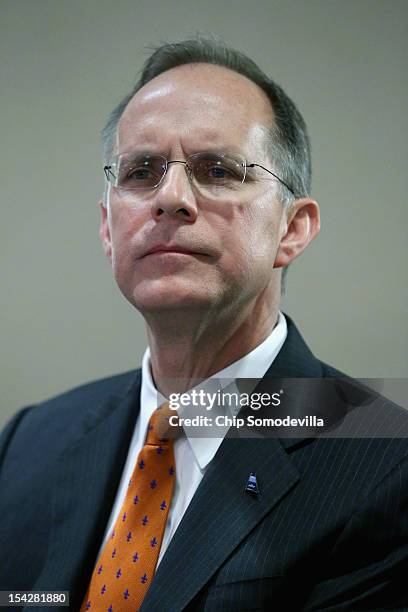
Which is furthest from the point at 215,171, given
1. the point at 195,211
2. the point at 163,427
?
the point at 163,427

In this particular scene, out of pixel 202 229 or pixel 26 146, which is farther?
pixel 26 146

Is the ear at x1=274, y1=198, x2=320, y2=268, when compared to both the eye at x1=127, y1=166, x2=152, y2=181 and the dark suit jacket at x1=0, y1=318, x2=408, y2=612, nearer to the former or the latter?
the dark suit jacket at x1=0, y1=318, x2=408, y2=612

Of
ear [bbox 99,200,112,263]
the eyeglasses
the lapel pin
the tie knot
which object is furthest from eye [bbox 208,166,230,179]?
the lapel pin

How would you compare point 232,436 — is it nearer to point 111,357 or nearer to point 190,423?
point 190,423

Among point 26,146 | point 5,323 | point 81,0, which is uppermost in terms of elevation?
point 81,0

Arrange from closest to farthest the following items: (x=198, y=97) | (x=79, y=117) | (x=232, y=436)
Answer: (x=232, y=436), (x=198, y=97), (x=79, y=117)

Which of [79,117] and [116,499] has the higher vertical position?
[79,117]

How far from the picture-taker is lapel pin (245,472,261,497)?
4.00 ft

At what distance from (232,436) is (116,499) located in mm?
328

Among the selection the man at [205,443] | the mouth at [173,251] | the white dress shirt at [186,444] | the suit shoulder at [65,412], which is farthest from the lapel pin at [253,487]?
the suit shoulder at [65,412]

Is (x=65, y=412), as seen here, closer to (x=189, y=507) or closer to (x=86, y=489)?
(x=86, y=489)

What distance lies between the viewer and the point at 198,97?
1.42 meters

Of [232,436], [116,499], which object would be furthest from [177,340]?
[116,499]

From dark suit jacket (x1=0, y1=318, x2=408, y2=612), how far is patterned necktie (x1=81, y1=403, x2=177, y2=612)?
0.22 feet
